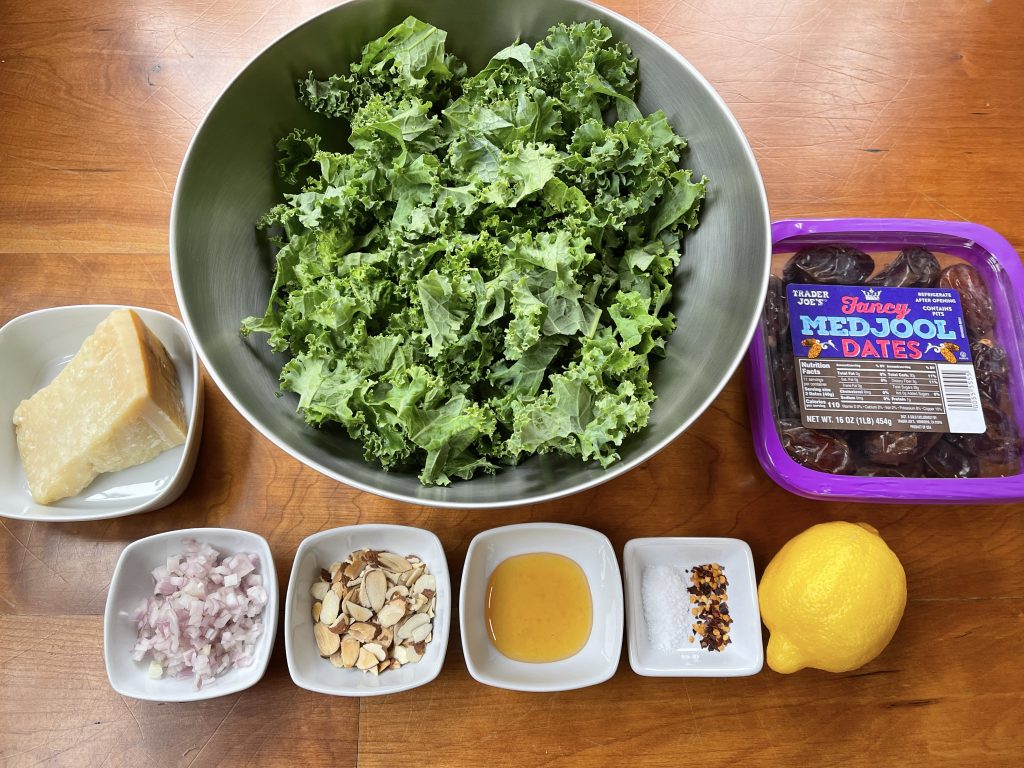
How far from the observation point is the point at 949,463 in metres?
1.28

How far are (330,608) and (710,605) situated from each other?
2.34ft

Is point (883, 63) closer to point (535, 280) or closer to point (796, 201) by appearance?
point (796, 201)

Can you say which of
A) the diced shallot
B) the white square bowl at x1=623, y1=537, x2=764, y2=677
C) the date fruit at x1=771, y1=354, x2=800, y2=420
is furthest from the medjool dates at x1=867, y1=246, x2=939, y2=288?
the diced shallot

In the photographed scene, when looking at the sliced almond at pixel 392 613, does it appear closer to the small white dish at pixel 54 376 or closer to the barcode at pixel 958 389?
the small white dish at pixel 54 376

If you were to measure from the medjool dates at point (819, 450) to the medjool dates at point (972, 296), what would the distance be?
0.38 metres

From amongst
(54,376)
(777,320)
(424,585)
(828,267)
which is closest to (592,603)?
(424,585)

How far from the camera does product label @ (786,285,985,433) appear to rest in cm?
127

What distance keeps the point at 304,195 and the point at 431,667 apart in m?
0.84

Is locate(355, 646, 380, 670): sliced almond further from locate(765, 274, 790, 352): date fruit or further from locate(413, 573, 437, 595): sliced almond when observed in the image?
locate(765, 274, 790, 352): date fruit

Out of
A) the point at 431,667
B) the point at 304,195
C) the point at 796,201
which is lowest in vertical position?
the point at 431,667

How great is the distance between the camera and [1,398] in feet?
4.30

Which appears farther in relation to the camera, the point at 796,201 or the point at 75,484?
the point at 796,201

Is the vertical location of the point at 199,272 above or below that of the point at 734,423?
above

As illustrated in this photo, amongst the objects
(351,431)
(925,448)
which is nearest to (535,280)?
(351,431)
